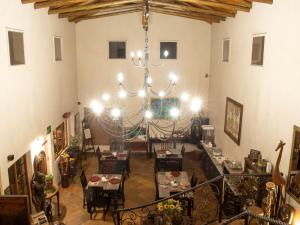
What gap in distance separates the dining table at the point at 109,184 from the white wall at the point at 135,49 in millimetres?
4619

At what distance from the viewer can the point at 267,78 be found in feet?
22.3

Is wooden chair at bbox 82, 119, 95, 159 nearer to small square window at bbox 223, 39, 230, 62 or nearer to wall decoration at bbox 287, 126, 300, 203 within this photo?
small square window at bbox 223, 39, 230, 62

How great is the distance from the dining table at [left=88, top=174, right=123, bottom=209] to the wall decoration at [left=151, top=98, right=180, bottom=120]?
456cm

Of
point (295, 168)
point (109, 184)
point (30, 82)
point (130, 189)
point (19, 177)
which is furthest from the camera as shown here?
point (130, 189)

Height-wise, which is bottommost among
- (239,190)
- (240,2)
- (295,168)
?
(239,190)

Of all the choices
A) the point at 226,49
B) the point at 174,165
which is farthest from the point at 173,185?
the point at 226,49

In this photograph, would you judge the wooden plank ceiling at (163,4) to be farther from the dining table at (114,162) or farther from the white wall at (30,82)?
the dining table at (114,162)

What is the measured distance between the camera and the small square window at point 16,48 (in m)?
6.62

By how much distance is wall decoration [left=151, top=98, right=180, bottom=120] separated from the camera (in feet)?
43.4

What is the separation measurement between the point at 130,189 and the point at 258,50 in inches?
237

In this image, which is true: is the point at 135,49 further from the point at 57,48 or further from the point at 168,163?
the point at 168,163

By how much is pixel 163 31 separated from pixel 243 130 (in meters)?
6.13

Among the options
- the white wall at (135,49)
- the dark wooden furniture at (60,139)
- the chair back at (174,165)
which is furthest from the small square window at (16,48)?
the chair back at (174,165)

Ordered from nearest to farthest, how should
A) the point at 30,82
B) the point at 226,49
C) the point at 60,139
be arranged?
the point at 30,82
the point at 226,49
the point at 60,139
